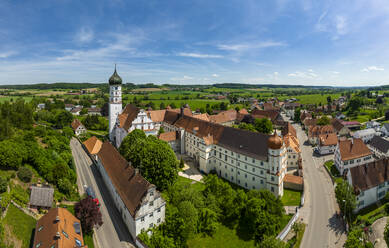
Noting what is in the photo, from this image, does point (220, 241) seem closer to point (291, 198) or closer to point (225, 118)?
point (291, 198)

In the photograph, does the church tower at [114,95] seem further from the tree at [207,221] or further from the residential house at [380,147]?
the residential house at [380,147]

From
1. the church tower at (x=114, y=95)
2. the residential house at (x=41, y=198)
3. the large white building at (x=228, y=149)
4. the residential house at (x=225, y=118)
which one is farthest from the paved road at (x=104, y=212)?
the residential house at (x=225, y=118)

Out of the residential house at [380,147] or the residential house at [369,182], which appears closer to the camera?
the residential house at [369,182]

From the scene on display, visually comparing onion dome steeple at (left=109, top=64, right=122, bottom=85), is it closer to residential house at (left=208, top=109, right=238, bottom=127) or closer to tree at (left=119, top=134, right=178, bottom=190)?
tree at (left=119, top=134, right=178, bottom=190)

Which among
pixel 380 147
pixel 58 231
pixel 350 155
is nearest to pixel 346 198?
pixel 350 155

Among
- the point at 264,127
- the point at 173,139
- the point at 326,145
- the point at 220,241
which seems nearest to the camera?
the point at 220,241

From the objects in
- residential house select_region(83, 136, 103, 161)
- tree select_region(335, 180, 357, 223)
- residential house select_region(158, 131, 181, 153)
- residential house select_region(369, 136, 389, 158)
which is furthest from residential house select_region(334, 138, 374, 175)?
residential house select_region(83, 136, 103, 161)
